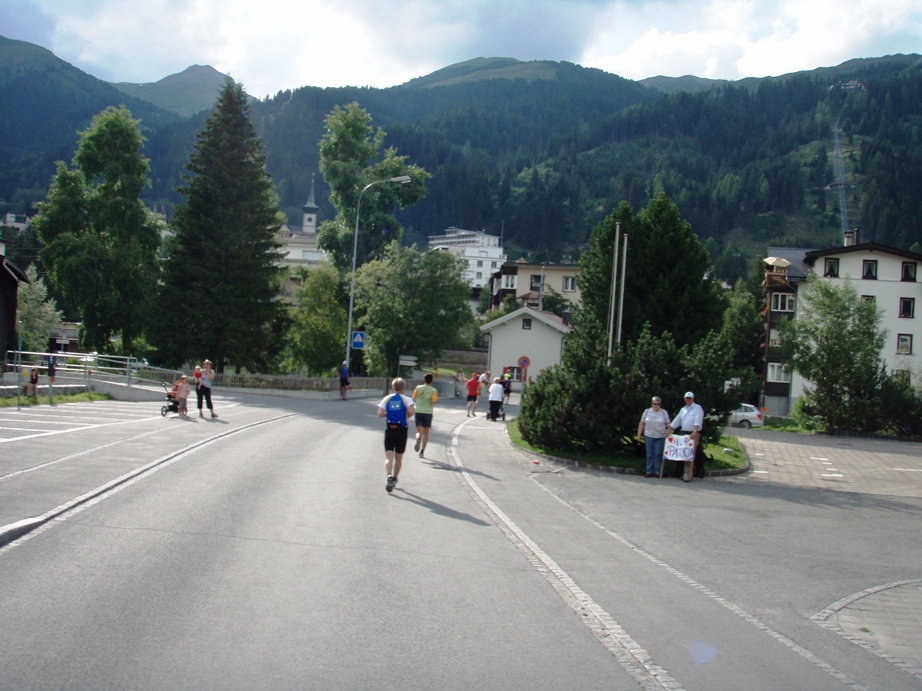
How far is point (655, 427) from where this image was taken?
55.3 ft

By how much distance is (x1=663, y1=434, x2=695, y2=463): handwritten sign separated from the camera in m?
16.5

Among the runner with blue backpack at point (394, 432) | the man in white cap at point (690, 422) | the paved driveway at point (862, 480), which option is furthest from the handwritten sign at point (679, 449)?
the runner with blue backpack at point (394, 432)

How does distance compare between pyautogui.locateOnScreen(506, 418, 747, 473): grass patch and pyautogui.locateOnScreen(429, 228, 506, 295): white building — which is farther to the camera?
pyautogui.locateOnScreen(429, 228, 506, 295): white building

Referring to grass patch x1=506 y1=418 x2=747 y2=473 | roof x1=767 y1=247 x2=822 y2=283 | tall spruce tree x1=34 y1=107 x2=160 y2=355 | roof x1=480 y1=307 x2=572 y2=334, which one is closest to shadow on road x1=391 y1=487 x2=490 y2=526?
grass patch x1=506 y1=418 x2=747 y2=473

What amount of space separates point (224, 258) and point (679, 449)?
1321 inches

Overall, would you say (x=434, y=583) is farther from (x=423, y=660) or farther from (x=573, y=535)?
(x=573, y=535)

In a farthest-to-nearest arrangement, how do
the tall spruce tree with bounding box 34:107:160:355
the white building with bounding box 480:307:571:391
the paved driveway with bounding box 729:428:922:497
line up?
1. the white building with bounding box 480:307:571:391
2. the tall spruce tree with bounding box 34:107:160:355
3. the paved driveway with bounding box 729:428:922:497

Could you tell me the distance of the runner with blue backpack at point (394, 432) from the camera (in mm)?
12469

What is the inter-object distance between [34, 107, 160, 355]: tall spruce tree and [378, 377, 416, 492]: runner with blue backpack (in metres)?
40.0

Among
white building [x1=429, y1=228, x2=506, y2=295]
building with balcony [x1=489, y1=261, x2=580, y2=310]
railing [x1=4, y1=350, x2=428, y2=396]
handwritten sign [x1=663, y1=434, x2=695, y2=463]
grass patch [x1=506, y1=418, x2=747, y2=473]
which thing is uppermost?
white building [x1=429, y1=228, x2=506, y2=295]

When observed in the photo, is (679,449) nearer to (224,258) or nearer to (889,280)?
(224,258)

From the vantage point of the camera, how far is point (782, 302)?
6762cm

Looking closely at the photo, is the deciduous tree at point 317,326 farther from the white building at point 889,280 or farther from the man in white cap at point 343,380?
the white building at point 889,280

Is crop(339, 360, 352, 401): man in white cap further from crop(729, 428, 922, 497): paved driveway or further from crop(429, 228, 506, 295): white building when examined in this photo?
crop(429, 228, 506, 295): white building
